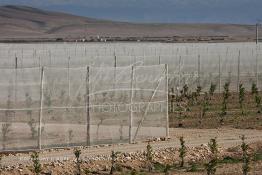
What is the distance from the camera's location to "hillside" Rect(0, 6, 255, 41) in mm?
142375

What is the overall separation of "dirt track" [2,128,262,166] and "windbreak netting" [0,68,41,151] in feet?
1.55

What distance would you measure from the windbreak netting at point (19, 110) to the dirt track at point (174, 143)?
0.47m

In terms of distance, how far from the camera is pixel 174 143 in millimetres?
20109

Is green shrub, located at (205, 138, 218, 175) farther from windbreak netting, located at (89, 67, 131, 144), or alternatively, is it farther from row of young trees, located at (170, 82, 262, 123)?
row of young trees, located at (170, 82, 262, 123)

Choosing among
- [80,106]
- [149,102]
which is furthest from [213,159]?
[149,102]

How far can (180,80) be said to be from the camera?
34438 mm

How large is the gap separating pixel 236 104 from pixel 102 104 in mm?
10381

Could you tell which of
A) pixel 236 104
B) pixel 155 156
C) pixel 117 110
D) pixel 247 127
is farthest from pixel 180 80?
pixel 155 156

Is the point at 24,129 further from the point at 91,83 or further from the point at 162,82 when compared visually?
the point at 162,82

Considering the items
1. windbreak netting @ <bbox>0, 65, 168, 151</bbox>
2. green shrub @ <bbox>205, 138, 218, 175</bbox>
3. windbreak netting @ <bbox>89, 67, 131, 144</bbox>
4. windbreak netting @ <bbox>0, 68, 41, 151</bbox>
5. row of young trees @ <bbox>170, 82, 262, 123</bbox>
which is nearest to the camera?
green shrub @ <bbox>205, 138, 218, 175</bbox>

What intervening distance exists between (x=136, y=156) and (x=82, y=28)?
133 m

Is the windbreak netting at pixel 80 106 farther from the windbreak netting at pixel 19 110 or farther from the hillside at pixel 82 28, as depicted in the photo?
the hillside at pixel 82 28

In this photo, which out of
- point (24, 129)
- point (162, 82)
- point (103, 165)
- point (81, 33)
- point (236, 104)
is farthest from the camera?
point (81, 33)

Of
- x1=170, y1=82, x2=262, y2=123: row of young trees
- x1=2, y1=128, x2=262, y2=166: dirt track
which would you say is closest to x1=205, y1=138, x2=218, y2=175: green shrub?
x1=2, y1=128, x2=262, y2=166: dirt track
